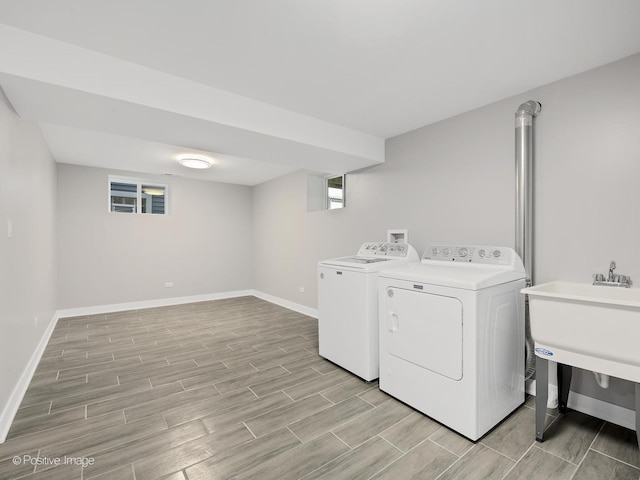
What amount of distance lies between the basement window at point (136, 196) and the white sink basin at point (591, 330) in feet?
18.7

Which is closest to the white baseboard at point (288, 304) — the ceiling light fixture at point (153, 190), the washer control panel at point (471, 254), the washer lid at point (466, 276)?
the washer control panel at point (471, 254)

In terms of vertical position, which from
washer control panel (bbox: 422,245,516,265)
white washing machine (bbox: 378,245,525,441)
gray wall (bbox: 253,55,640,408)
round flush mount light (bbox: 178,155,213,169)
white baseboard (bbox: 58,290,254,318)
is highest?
round flush mount light (bbox: 178,155,213,169)

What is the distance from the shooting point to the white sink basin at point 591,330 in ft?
4.56

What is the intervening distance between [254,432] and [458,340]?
137 cm

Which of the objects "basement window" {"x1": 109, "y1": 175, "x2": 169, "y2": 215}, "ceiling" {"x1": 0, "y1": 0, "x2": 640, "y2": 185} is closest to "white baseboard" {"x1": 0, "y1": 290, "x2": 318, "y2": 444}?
"basement window" {"x1": 109, "y1": 175, "x2": 169, "y2": 215}

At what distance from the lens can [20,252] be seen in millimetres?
2301

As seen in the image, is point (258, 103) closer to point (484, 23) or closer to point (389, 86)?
point (389, 86)

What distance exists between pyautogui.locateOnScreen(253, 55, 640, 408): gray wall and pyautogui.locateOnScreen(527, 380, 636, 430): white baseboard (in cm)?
5

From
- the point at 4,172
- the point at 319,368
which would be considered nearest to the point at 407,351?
the point at 319,368

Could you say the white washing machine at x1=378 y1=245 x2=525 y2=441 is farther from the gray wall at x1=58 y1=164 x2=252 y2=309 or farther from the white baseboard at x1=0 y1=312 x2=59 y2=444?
the gray wall at x1=58 y1=164 x2=252 y2=309

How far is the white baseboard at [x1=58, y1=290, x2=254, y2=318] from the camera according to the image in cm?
460

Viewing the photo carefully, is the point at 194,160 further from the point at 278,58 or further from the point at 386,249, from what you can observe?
the point at 386,249

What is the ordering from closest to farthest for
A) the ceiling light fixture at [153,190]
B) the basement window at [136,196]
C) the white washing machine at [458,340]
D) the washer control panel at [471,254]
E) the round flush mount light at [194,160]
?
the white washing machine at [458,340] < the washer control panel at [471,254] < the round flush mount light at [194,160] < the basement window at [136,196] < the ceiling light fixture at [153,190]

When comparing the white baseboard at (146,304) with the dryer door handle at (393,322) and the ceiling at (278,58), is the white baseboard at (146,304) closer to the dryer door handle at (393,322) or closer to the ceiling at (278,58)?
the ceiling at (278,58)
